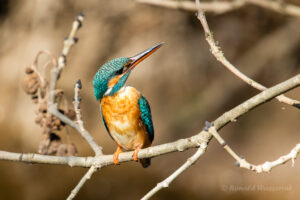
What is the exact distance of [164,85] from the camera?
718 centimetres

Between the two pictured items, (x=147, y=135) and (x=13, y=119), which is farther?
(x=13, y=119)

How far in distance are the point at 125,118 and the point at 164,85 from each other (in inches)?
160

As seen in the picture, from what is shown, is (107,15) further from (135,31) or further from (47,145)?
(47,145)

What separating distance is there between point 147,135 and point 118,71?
0.52 m

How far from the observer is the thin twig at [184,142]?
1.88 m

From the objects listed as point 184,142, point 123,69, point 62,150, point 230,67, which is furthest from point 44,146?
point 230,67

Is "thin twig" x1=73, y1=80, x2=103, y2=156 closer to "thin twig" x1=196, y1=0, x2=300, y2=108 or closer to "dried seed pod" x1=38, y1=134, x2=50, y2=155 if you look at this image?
"dried seed pod" x1=38, y1=134, x2=50, y2=155

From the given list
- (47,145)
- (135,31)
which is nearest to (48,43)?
(135,31)

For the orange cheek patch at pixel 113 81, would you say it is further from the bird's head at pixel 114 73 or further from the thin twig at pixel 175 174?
the thin twig at pixel 175 174

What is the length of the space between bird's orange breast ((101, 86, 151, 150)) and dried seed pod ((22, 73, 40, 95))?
53 centimetres

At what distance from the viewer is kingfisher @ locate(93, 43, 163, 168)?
3107 mm

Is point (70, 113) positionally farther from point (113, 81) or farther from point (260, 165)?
point (260, 165)

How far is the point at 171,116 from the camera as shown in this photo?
7367mm

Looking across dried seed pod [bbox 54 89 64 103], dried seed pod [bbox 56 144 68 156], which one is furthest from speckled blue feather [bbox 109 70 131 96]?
dried seed pod [bbox 56 144 68 156]
